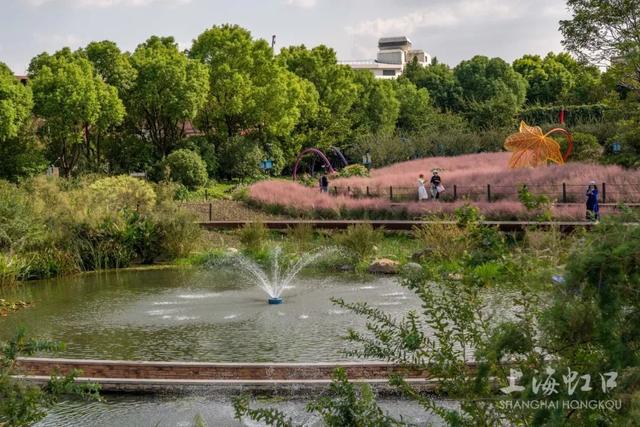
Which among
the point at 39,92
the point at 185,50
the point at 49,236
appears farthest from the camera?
the point at 185,50

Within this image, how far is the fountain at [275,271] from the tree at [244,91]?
858 inches

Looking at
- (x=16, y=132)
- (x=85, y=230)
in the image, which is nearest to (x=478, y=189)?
(x=85, y=230)

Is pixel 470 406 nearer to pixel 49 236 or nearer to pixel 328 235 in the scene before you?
pixel 49 236

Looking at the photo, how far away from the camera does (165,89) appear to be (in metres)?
38.4

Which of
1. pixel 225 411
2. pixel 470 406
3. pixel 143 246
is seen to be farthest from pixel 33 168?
pixel 470 406

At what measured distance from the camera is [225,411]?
349 inches

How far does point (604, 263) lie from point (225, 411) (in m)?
6.16

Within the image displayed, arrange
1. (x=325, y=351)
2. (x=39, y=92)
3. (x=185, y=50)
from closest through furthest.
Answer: (x=325, y=351) < (x=39, y=92) < (x=185, y=50)

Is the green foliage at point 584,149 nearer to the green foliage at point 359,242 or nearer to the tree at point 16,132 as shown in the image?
the green foliage at point 359,242

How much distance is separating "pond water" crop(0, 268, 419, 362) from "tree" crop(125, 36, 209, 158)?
779 inches

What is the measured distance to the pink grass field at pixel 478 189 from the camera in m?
25.0

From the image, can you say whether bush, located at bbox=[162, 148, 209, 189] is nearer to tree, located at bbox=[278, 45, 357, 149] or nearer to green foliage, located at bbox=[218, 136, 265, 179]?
green foliage, located at bbox=[218, 136, 265, 179]

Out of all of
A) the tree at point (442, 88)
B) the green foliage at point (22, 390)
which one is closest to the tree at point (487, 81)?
the tree at point (442, 88)

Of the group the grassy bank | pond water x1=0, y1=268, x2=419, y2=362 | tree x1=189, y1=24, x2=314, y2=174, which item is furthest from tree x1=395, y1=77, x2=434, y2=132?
pond water x1=0, y1=268, x2=419, y2=362
